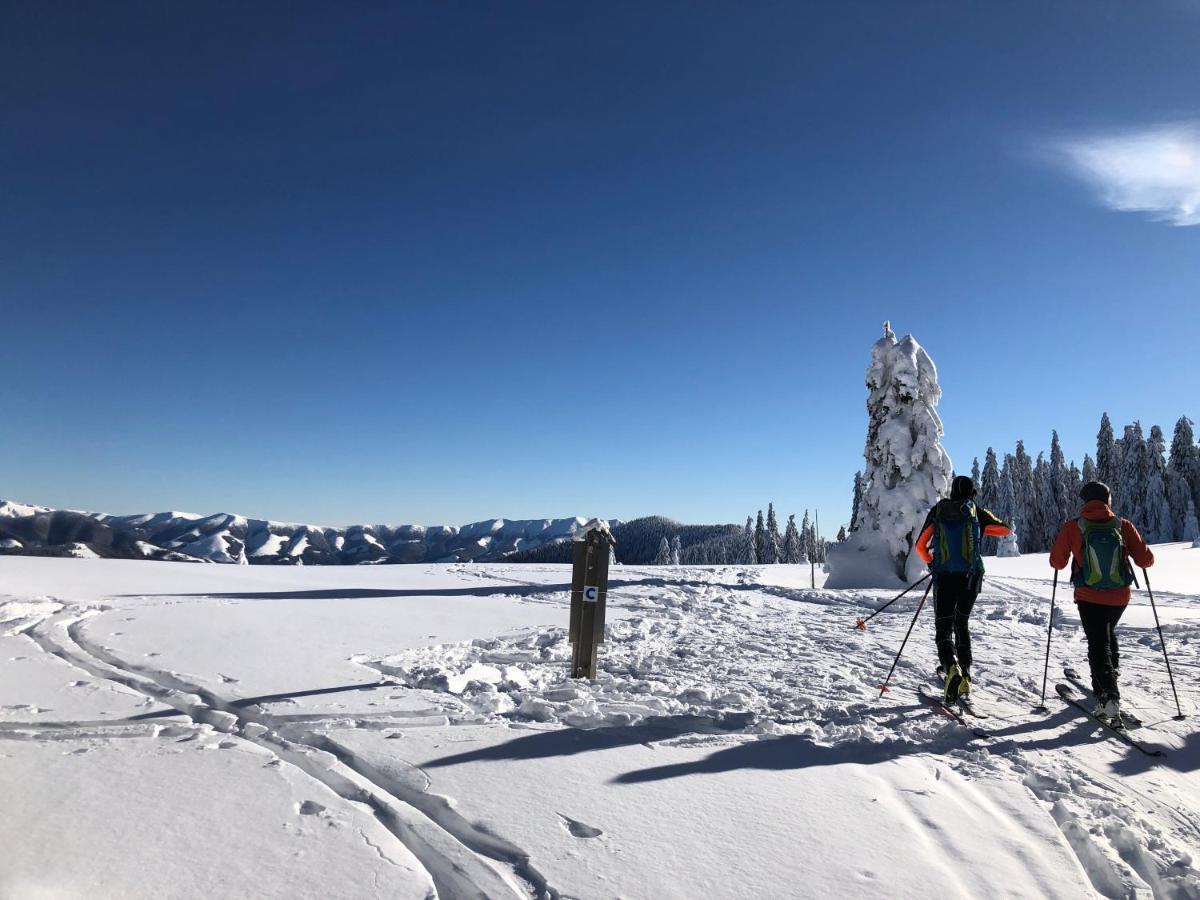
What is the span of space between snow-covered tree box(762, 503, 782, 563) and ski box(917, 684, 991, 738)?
7787cm

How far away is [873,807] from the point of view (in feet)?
12.3

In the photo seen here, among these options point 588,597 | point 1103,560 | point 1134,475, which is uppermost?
point 1134,475

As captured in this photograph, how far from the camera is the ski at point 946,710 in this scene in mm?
5246

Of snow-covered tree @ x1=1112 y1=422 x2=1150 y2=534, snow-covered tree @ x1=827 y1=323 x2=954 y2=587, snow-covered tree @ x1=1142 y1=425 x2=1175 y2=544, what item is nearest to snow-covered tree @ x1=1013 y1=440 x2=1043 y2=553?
snow-covered tree @ x1=1112 y1=422 x2=1150 y2=534

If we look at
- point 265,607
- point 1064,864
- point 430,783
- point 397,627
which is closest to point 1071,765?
point 1064,864

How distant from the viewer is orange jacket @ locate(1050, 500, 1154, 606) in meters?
5.94

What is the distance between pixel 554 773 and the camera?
13.5ft

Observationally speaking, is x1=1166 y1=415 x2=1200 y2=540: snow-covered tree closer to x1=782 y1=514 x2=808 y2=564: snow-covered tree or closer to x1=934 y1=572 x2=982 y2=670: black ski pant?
x1=782 y1=514 x2=808 y2=564: snow-covered tree

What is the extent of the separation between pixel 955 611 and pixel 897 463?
52.8 feet

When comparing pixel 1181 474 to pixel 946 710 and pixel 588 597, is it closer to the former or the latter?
pixel 946 710

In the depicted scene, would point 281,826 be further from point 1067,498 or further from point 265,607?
point 1067,498

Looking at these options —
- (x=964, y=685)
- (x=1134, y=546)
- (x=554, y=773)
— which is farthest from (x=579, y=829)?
(x=1134, y=546)

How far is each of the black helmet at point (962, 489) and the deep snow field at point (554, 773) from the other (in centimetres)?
209

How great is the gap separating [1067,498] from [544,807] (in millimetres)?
87306
